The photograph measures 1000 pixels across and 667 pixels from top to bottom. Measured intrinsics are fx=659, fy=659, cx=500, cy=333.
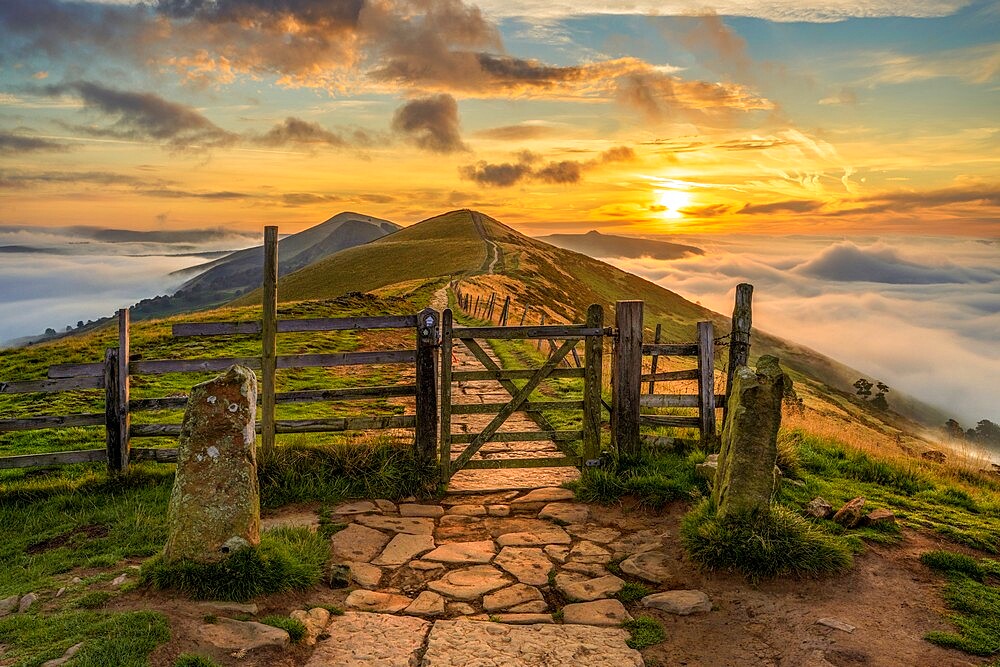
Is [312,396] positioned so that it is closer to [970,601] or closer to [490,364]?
[490,364]

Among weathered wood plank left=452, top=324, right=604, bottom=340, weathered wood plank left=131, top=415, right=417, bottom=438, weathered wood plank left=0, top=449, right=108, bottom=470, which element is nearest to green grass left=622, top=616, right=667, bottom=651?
weathered wood plank left=131, top=415, right=417, bottom=438

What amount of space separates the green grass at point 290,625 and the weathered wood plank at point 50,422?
567cm

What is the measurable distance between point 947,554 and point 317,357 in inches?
326

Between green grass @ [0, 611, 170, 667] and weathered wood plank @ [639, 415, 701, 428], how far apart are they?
7.37 metres

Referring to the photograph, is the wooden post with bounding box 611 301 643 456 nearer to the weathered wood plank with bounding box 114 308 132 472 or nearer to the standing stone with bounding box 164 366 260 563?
the standing stone with bounding box 164 366 260 563

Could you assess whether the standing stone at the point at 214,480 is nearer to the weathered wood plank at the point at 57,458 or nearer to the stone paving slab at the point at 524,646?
the stone paving slab at the point at 524,646

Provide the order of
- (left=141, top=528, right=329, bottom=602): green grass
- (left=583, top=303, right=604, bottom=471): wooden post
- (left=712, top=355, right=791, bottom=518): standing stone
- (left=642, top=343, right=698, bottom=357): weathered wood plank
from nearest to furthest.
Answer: (left=141, top=528, right=329, bottom=602): green grass
(left=712, top=355, right=791, bottom=518): standing stone
(left=583, top=303, right=604, bottom=471): wooden post
(left=642, top=343, right=698, bottom=357): weathered wood plank

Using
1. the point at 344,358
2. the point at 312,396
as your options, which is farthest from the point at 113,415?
the point at 344,358

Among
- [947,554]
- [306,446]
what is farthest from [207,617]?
[947,554]

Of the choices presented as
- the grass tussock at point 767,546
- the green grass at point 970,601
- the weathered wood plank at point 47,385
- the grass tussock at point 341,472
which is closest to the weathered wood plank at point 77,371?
the weathered wood plank at point 47,385

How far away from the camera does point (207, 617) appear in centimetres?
562

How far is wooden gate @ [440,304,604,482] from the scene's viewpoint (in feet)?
32.1

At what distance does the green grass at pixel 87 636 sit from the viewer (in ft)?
16.0

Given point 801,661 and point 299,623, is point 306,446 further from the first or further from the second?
point 801,661
